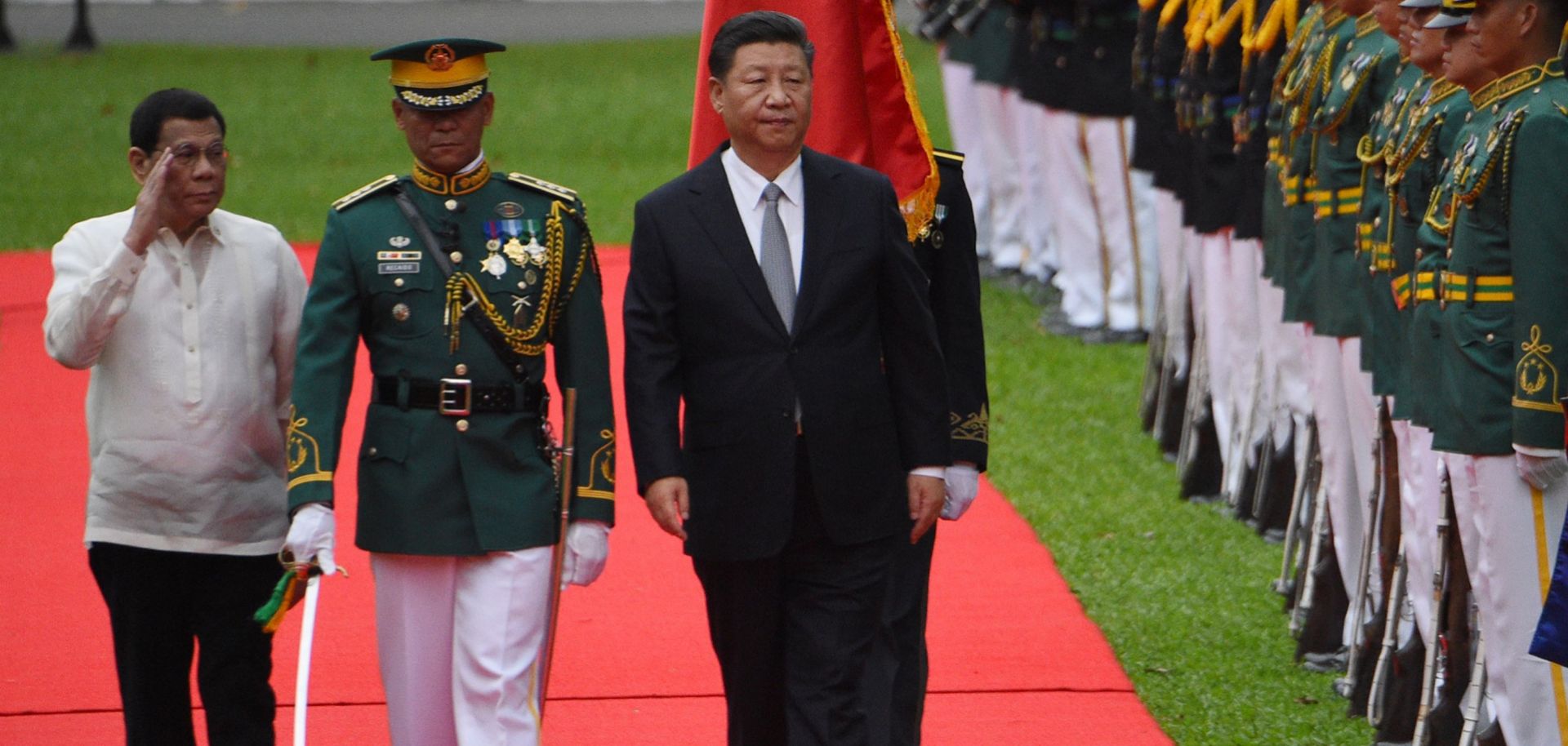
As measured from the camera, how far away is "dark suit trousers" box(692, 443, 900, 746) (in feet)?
14.9

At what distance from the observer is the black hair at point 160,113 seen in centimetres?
461

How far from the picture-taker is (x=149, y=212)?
451 centimetres

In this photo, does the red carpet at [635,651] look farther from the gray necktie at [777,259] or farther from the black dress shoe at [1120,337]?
the black dress shoe at [1120,337]

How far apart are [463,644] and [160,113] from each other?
1.20m

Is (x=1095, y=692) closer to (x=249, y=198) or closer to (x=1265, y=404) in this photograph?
(x=1265, y=404)

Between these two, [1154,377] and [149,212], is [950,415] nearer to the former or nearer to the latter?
[149,212]

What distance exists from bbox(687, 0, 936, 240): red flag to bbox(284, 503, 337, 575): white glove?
1.28m

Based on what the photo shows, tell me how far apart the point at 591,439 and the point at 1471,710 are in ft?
6.62

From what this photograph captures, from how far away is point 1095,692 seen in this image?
20.1ft

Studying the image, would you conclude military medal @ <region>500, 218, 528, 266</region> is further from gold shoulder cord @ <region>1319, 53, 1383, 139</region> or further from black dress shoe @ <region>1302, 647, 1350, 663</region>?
black dress shoe @ <region>1302, 647, 1350, 663</region>

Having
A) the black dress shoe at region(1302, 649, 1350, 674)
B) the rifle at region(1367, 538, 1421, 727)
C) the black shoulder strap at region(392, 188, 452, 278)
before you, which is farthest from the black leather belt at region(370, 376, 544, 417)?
the black dress shoe at region(1302, 649, 1350, 674)

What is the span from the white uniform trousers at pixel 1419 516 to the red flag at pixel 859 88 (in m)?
1.40

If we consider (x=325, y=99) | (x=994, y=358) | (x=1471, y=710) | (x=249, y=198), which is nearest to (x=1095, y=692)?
(x=1471, y=710)

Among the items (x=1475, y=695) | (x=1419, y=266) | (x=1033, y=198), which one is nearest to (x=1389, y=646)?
(x=1475, y=695)
